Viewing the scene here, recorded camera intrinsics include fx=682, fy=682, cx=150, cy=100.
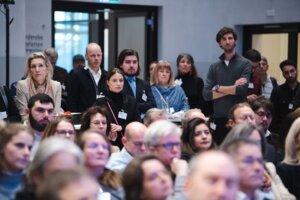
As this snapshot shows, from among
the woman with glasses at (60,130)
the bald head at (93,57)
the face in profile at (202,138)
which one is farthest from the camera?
the bald head at (93,57)

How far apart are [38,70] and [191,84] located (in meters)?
2.91

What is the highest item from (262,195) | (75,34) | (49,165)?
(75,34)

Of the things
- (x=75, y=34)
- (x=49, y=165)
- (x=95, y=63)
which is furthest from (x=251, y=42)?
(x=49, y=165)

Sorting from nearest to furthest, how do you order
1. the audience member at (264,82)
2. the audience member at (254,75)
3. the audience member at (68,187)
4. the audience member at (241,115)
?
the audience member at (68,187), the audience member at (241,115), the audience member at (254,75), the audience member at (264,82)

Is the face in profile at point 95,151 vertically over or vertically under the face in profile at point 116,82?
under

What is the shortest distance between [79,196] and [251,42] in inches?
394

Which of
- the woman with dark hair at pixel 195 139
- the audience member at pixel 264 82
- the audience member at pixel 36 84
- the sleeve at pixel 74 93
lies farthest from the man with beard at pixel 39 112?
the audience member at pixel 264 82

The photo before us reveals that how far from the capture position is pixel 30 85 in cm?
655

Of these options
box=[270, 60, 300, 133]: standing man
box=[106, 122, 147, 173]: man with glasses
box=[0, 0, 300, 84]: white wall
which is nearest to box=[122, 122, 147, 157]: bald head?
box=[106, 122, 147, 173]: man with glasses

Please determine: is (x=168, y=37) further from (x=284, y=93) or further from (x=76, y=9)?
(x=284, y=93)

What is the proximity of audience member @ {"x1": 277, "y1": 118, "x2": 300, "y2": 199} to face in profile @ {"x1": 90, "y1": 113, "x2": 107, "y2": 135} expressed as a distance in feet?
4.86

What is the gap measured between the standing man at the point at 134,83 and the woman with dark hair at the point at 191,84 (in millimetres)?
1608

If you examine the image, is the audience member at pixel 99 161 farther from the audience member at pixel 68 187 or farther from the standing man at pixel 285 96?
the standing man at pixel 285 96

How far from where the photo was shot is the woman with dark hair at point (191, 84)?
8.91 metres
